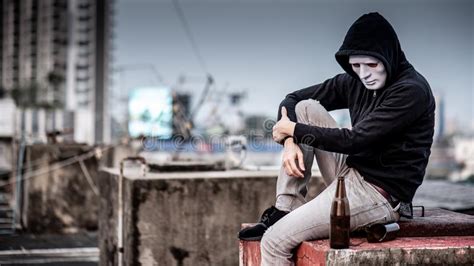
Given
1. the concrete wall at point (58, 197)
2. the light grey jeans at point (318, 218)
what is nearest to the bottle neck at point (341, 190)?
the light grey jeans at point (318, 218)

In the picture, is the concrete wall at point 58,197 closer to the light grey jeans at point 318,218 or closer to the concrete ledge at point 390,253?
the light grey jeans at point 318,218

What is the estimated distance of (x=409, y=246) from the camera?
3295 millimetres

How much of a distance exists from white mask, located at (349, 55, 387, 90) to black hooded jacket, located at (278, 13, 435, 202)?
0.04 m

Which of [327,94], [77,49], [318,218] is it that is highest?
[77,49]

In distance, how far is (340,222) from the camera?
3170mm

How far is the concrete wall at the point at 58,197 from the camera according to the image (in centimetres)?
1016

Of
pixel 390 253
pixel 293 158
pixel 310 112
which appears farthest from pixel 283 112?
pixel 390 253

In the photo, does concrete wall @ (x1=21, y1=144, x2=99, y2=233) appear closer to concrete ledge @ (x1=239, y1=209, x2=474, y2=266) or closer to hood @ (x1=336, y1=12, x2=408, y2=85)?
concrete ledge @ (x1=239, y1=209, x2=474, y2=266)

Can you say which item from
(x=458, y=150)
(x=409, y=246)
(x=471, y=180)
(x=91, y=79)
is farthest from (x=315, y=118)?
(x=91, y=79)

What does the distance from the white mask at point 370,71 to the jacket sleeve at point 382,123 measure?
0.37ft

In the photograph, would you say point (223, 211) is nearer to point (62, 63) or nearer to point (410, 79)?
point (410, 79)

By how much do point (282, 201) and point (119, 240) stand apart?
236 centimetres

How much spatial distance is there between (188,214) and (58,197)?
5361 millimetres

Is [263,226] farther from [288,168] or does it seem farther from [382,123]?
[382,123]
